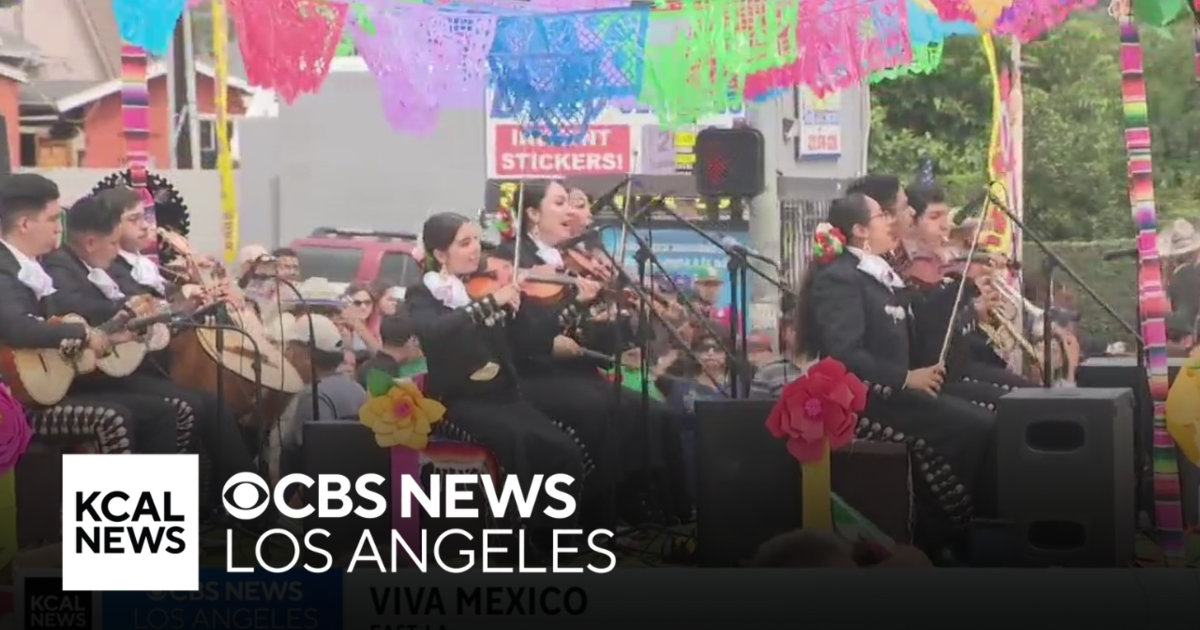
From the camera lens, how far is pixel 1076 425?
614 cm

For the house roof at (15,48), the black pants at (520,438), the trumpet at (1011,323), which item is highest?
the house roof at (15,48)

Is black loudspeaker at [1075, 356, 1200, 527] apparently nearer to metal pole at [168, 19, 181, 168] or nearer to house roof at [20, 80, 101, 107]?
metal pole at [168, 19, 181, 168]

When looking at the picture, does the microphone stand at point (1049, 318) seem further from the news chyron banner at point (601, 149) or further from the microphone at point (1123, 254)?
the news chyron banner at point (601, 149)

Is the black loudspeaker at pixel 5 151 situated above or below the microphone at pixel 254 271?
above

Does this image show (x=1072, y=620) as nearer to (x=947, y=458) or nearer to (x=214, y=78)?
(x=947, y=458)

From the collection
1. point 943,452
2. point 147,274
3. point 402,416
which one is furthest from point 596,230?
point 147,274

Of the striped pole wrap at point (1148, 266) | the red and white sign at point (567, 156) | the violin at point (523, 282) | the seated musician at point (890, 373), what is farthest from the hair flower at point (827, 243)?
the striped pole wrap at point (1148, 266)

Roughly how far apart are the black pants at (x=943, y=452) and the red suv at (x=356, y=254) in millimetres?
A: 1330

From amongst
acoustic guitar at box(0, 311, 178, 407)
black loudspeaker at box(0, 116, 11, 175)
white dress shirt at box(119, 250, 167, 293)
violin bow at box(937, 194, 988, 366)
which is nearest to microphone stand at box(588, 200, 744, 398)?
violin bow at box(937, 194, 988, 366)

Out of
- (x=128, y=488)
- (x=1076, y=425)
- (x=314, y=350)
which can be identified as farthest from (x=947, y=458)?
(x=128, y=488)

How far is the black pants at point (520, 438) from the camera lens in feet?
20.4

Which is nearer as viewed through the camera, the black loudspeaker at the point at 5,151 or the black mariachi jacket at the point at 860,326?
the black loudspeaker at the point at 5,151

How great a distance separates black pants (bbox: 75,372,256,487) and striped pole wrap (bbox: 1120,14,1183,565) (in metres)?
2.46

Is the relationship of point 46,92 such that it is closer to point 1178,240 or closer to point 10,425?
point 10,425
